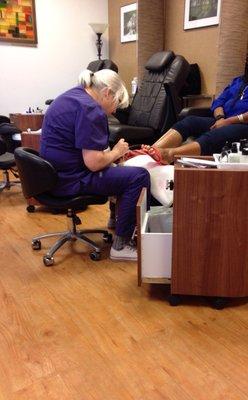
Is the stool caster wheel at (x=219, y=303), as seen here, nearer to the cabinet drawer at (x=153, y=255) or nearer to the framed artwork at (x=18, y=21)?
the cabinet drawer at (x=153, y=255)

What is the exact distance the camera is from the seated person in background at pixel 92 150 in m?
1.79

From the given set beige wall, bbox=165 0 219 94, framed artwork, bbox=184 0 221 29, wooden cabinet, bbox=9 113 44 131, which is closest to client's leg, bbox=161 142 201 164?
beige wall, bbox=165 0 219 94

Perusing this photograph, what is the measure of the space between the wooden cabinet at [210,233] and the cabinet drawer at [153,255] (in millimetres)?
29

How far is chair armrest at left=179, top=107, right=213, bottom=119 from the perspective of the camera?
288 centimetres

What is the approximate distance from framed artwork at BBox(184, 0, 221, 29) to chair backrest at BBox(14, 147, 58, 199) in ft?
8.71

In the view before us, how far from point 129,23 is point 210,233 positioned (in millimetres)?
4099

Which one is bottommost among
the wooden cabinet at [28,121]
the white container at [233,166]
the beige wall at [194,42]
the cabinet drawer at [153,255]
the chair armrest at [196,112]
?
the cabinet drawer at [153,255]

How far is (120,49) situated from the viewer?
16.5 ft

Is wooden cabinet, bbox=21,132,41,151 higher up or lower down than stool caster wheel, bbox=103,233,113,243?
higher up

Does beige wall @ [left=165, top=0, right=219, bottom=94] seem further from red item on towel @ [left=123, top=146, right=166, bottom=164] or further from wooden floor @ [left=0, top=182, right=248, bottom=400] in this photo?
wooden floor @ [left=0, top=182, right=248, bottom=400]

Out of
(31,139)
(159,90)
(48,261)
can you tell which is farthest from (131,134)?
(48,261)

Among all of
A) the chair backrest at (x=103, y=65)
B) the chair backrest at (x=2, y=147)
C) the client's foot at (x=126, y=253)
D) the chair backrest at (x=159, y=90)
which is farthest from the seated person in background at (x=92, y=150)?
the chair backrest at (x=103, y=65)

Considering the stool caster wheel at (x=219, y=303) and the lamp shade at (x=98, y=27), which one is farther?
the lamp shade at (x=98, y=27)

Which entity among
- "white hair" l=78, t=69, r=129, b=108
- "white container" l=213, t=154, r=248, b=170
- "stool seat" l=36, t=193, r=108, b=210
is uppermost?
"white hair" l=78, t=69, r=129, b=108
